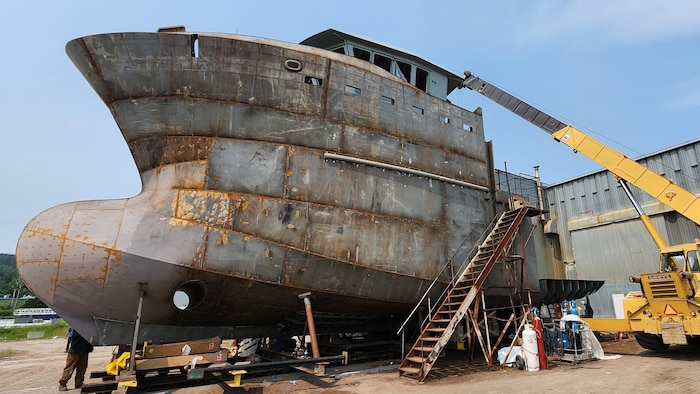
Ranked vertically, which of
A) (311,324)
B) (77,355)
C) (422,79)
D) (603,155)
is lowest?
(77,355)

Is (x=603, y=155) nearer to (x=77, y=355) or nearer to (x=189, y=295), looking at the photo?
(x=189, y=295)

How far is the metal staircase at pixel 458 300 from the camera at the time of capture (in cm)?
809

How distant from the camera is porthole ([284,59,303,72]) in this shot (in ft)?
29.5

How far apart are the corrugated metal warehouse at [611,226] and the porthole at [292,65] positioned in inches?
728

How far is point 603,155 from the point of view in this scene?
1427cm

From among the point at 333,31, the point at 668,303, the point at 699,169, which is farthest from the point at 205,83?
the point at 699,169

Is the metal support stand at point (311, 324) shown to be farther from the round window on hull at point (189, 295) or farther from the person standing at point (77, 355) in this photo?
A: the person standing at point (77, 355)

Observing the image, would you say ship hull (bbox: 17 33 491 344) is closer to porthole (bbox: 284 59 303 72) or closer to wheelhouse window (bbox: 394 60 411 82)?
porthole (bbox: 284 59 303 72)

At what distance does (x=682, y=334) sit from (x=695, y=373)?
7.05 feet

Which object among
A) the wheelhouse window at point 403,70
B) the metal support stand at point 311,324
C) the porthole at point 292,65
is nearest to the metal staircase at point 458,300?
the metal support stand at point 311,324

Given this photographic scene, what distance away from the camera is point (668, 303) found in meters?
9.77

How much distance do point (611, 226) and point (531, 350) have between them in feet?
52.6

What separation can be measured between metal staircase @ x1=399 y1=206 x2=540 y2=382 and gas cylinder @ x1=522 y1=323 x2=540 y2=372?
55.9 inches

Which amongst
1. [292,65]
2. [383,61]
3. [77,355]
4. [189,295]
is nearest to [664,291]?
[383,61]
